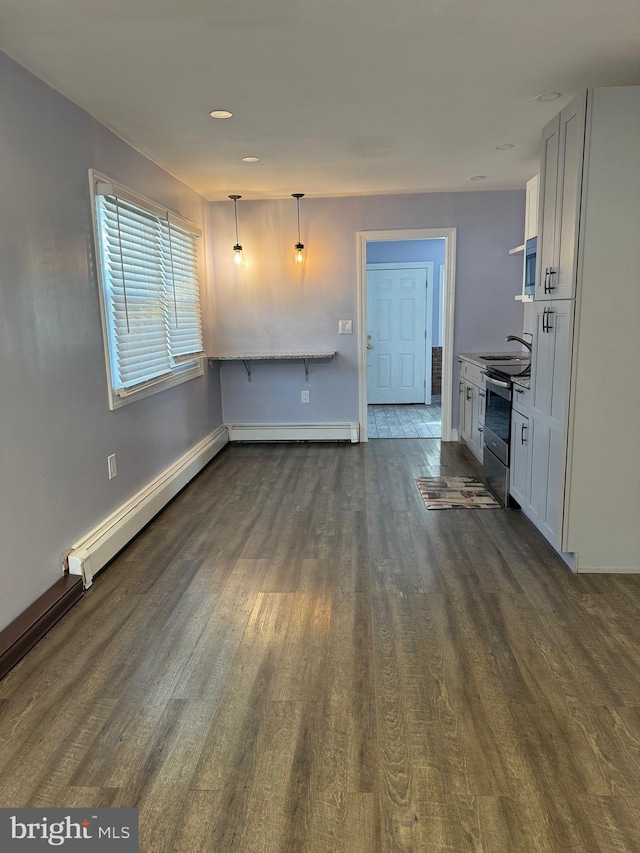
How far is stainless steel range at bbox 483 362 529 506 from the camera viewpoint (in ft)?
12.5

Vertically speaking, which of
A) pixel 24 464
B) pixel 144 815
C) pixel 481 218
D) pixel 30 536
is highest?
pixel 481 218

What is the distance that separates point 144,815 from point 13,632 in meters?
1.05

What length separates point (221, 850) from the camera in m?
1.45

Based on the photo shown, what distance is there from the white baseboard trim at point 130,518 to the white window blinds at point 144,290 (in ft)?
2.27

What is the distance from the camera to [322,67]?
2.44 meters

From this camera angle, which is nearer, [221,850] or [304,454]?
[221,850]

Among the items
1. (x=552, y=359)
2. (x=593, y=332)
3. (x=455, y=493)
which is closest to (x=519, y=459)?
(x=455, y=493)

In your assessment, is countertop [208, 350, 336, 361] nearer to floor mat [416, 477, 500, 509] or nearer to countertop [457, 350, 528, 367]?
countertop [457, 350, 528, 367]

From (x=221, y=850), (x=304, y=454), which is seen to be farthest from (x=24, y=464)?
(x=304, y=454)

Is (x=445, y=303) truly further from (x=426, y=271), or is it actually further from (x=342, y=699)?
(x=342, y=699)

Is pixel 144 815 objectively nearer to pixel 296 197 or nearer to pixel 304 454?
pixel 304 454

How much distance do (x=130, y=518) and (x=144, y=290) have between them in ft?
4.87

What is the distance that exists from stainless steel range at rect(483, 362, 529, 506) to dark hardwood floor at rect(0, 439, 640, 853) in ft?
2.00

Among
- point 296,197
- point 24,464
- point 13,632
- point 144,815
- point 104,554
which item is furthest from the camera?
point 296,197
